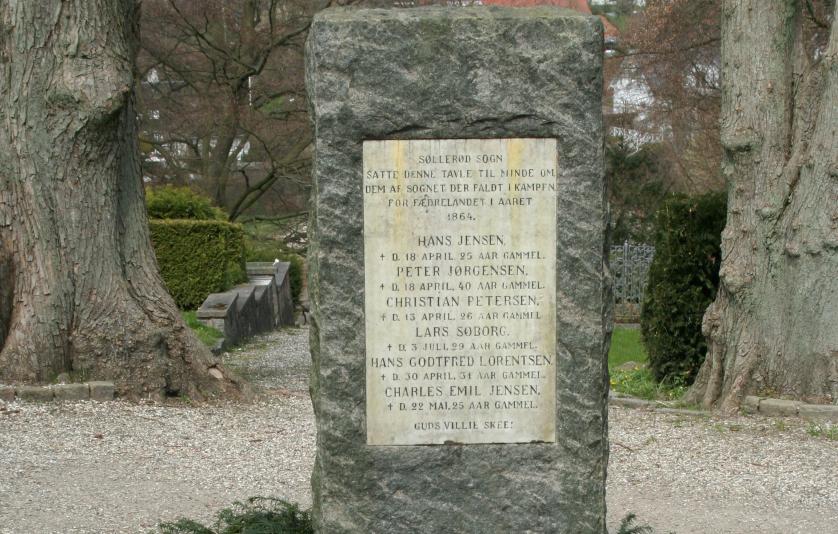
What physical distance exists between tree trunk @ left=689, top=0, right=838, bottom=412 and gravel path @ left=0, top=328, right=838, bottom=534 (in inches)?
22.7

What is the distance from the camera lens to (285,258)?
2408 centimetres

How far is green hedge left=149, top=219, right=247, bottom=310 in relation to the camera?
1619cm

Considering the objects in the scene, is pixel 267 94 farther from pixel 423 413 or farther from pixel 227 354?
pixel 423 413

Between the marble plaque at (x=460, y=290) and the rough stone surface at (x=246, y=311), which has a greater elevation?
the marble plaque at (x=460, y=290)

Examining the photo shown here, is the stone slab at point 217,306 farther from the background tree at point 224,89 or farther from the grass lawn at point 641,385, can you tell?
the background tree at point 224,89

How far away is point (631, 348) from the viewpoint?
1548cm

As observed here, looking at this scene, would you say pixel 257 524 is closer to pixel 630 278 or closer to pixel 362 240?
pixel 362 240

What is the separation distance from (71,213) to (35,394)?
150 cm

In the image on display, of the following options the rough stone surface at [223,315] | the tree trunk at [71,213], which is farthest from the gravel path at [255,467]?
the rough stone surface at [223,315]

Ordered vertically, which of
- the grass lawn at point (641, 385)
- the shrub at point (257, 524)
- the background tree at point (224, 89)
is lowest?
the grass lawn at point (641, 385)

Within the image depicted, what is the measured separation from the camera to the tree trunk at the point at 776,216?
877cm

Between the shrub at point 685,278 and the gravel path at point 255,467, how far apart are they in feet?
4.05

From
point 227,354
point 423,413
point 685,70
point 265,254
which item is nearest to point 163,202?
point 227,354

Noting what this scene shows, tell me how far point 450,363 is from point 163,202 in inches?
543
